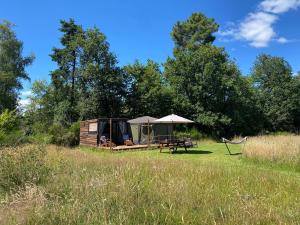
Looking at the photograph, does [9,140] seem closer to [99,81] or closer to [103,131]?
[103,131]

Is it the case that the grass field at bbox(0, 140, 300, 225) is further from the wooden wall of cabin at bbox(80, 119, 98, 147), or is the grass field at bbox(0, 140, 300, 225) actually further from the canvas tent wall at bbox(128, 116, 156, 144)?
the canvas tent wall at bbox(128, 116, 156, 144)

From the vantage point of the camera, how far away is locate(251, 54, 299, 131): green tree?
34.8 meters

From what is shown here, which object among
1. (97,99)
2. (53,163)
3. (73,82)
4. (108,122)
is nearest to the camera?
(53,163)

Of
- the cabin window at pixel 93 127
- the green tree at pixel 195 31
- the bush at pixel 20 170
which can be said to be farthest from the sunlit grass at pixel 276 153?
the green tree at pixel 195 31

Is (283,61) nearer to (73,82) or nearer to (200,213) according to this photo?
(73,82)

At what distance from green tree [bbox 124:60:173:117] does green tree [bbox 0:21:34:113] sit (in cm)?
1011

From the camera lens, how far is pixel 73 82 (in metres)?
30.7

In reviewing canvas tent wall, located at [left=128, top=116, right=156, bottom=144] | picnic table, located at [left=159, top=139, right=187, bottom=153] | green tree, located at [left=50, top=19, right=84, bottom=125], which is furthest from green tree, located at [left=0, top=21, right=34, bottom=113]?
picnic table, located at [left=159, top=139, right=187, bottom=153]

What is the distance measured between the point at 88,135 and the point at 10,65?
13120mm

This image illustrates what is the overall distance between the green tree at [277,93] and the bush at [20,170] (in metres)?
30.7

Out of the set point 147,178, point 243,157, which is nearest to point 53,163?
point 147,178

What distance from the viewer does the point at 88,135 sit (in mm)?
23953

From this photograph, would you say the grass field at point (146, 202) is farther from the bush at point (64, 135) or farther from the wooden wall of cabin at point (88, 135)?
the bush at point (64, 135)

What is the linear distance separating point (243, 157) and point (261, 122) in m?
22.4
